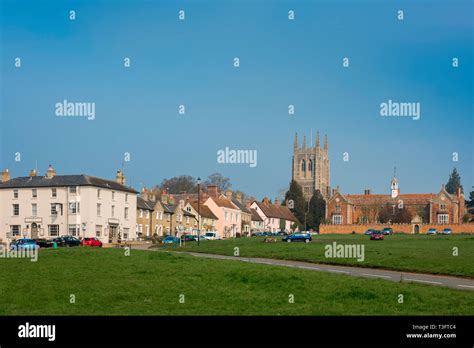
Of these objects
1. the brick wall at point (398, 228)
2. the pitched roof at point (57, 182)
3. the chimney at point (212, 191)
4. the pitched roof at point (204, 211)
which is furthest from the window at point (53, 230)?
the brick wall at point (398, 228)

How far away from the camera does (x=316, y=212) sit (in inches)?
6870

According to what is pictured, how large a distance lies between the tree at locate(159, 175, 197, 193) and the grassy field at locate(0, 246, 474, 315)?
458ft

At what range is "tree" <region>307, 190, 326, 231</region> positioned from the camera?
559ft

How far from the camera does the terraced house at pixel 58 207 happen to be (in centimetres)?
8606

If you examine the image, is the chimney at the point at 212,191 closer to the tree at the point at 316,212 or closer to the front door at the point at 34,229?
the tree at the point at 316,212

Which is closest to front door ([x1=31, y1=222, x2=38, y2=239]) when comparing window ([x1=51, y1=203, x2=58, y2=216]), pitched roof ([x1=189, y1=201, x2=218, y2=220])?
window ([x1=51, y1=203, x2=58, y2=216])

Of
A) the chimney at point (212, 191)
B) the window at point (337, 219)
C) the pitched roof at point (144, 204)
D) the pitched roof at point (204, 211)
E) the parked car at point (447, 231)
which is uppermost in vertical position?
the chimney at point (212, 191)

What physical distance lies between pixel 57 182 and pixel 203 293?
68.9 meters

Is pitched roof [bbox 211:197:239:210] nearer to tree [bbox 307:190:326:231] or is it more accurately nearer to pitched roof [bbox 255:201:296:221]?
pitched roof [bbox 255:201:296:221]

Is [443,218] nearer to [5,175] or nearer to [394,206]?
[394,206]

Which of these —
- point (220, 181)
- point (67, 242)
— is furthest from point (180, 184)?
point (67, 242)

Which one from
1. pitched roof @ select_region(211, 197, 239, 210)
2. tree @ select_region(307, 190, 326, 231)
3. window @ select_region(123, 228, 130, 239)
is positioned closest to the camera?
window @ select_region(123, 228, 130, 239)

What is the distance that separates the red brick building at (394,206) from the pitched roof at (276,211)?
412 inches

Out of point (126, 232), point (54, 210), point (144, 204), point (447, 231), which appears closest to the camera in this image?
point (54, 210)
